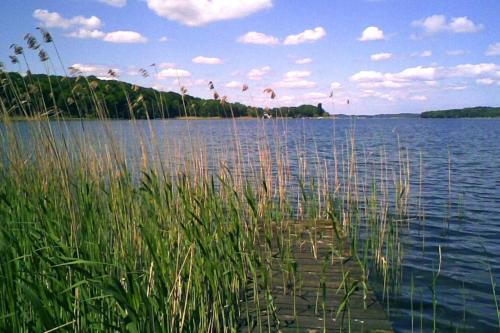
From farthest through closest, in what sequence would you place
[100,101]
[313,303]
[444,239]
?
1. [444,239]
2. [100,101]
3. [313,303]

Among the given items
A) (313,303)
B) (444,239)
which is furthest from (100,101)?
(444,239)

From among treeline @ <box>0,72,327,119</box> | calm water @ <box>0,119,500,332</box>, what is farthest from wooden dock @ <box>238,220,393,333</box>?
treeline @ <box>0,72,327,119</box>

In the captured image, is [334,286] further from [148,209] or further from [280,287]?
[148,209]

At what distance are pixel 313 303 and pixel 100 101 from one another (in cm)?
275

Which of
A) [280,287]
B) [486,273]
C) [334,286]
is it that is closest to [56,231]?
[280,287]

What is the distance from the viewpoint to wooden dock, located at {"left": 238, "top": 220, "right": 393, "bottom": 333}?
3.04 metres

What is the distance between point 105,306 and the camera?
2273 millimetres

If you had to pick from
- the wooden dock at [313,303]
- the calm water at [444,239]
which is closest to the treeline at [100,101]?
the calm water at [444,239]

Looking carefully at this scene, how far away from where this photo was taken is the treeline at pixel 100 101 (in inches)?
141

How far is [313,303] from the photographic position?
11.5 feet

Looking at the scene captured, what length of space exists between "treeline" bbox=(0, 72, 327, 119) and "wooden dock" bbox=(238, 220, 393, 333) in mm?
1939

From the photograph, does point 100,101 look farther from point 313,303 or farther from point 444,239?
point 444,239

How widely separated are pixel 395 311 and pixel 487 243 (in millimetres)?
3148

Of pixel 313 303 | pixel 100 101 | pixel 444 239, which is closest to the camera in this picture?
pixel 313 303
